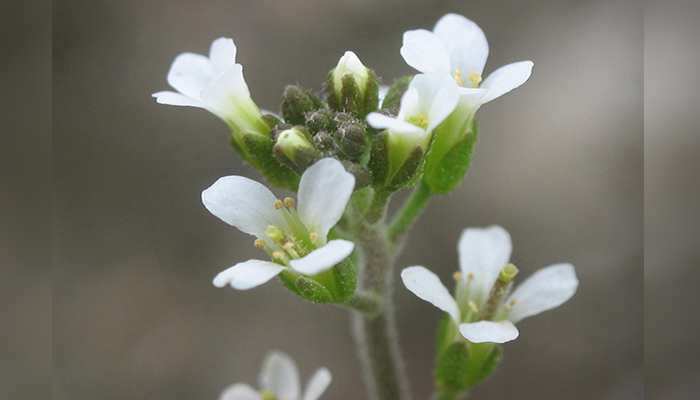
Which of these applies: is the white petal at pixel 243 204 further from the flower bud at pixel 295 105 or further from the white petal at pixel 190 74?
the white petal at pixel 190 74

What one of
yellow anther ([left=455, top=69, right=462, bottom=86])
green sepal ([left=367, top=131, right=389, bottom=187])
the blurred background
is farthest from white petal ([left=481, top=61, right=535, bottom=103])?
the blurred background

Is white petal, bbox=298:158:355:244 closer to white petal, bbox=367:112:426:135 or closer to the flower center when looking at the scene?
white petal, bbox=367:112:426:135

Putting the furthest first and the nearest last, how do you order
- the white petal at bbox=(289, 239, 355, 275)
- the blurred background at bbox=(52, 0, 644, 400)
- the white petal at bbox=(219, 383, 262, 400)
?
the blurred background at bbox=(52, 0, 644, 400) < the white petal at bbox=(219, 383, 262, 400) < the white petal at bbox=(289, 239, 355, 275)

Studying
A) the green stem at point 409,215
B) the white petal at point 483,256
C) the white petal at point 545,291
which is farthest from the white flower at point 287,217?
the white petal at point 545,291

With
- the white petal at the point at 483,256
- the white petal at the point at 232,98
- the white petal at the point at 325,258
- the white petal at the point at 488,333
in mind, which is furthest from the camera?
the white petal at the point at 483,256

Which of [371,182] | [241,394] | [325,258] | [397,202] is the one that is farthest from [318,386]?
[397,202]
